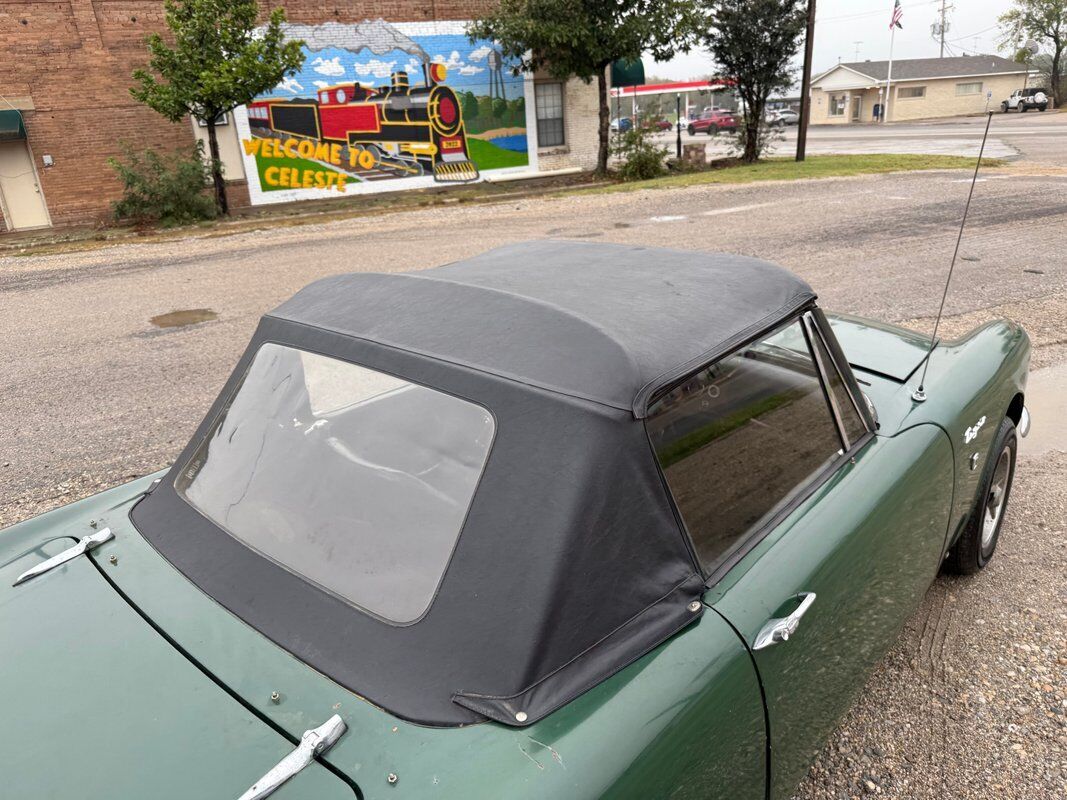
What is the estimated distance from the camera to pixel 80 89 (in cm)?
2044

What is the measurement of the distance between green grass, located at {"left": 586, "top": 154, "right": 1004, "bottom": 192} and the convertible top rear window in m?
17.2

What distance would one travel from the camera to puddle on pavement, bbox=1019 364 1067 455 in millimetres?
4695

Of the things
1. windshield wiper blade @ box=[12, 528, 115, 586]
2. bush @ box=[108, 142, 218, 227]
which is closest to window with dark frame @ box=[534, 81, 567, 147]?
bush @ box=[108, 142, 218, 227]

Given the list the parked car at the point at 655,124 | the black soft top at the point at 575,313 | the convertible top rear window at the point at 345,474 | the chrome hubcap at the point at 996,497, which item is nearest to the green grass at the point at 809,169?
the parked car at the point at 655,124

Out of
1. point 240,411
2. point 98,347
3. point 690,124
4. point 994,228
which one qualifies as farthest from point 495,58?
point 690,124

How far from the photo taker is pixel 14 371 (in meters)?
7.05

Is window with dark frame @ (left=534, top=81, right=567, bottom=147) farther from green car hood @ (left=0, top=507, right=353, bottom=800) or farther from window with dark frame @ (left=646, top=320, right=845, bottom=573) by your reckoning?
green car hood @ (left=0, top=507, right=353, bottom=800)

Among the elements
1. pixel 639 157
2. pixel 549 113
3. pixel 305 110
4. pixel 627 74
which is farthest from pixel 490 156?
pixel 639 157

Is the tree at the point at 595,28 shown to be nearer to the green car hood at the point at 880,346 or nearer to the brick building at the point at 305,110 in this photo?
the brick building at the point at 305,110

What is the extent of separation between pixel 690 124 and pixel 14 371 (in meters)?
52.8

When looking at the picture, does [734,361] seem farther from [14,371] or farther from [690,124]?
[690,124]

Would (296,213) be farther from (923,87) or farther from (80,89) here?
(923,87)

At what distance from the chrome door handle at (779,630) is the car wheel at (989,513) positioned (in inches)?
69.0

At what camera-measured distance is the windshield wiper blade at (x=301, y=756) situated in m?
1.31
